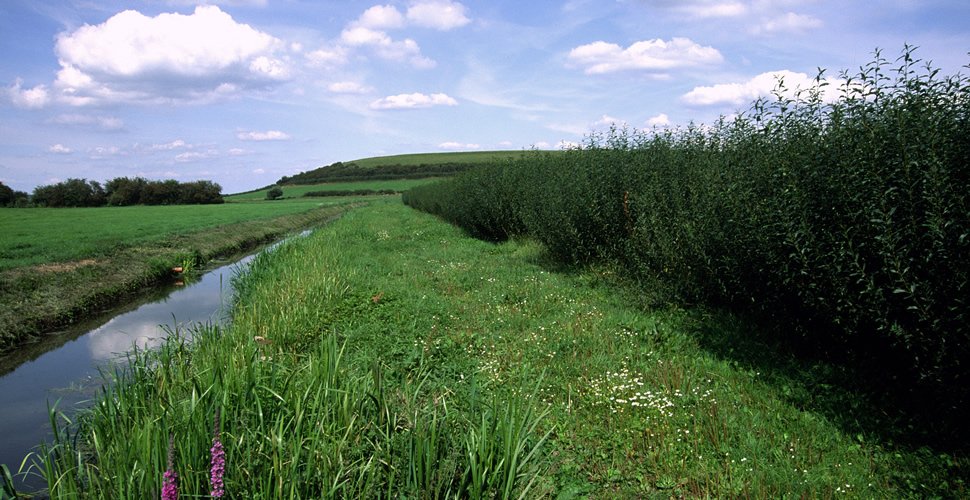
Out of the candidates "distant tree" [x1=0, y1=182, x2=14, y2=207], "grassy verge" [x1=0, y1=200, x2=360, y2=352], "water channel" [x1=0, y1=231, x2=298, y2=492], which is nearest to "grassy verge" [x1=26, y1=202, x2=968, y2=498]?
"water channel" [x1=0, y1=231, x2=298, y2=492]

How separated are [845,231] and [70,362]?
11.0 m

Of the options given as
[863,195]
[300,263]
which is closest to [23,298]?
[300,263]

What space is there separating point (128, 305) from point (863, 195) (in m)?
14.7

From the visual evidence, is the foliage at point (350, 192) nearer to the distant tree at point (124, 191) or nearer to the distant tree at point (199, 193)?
the distant tree at point (199, 193)

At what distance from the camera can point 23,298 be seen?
1098 cm

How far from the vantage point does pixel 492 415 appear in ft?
12.8

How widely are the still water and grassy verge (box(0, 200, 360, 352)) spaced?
0.62 m

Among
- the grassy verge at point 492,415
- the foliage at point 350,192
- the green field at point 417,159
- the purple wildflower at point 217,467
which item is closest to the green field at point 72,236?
the grassy verge at point 492,415

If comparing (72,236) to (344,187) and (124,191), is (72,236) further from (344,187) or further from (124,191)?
(344,187)

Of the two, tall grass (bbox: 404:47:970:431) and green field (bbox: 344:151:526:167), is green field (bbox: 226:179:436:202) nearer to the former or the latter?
green field (bbox: 344:151:526:167)

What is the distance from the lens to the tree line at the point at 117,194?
43647mm

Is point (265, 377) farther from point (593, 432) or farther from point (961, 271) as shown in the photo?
point (961, 271)

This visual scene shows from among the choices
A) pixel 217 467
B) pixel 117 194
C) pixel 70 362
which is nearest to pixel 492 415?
pixel 217 467

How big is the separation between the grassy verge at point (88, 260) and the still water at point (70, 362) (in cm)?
62
